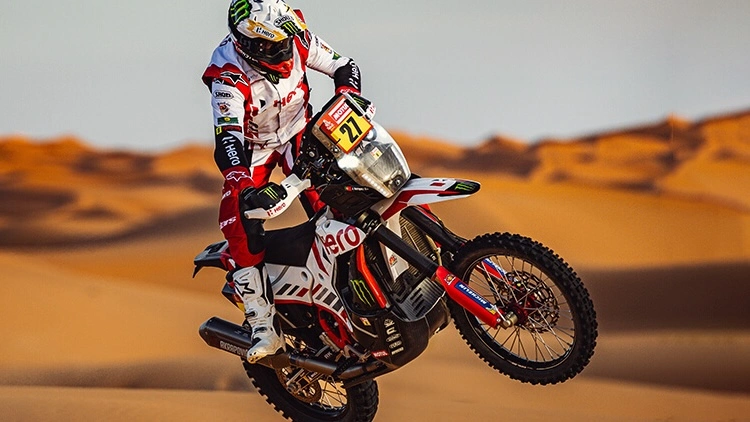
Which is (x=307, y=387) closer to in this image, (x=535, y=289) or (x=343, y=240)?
(x=343, y=240)

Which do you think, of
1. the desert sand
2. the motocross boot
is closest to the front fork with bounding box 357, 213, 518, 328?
the motocross boot

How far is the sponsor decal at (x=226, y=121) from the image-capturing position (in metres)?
4.98

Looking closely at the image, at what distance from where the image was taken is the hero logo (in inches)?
181

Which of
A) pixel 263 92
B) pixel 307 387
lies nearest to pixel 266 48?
pixel 263 92

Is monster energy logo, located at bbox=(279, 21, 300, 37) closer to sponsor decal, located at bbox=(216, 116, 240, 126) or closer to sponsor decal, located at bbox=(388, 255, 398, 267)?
sponsor decal, located at bbox=(216, 116, 240, 126)

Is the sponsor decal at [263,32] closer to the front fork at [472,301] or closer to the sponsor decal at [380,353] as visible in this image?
the front fork at [472,301]

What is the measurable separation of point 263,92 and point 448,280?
4.89 feet

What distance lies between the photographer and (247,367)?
5.85 metres

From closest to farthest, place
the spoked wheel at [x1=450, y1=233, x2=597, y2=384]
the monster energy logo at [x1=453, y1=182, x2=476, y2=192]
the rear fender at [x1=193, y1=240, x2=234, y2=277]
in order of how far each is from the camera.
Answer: the monster energy logo at [x1=453, y1=182, x2=476, y2=192] < the spoked wheel at [x1=450, y1=233, x2=597, y2=384] < the rear fender at [x1=193, y1=240, x2=234, y2=277]

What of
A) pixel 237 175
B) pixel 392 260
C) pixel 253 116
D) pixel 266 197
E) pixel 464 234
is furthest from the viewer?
pixel 464 234

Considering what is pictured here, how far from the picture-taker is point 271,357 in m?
5.29

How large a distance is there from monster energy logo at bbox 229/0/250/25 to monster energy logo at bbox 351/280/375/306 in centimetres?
136

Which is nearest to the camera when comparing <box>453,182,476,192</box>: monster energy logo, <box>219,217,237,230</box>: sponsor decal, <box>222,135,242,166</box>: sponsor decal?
<box>453,182,476,192</box>: monster energy logo

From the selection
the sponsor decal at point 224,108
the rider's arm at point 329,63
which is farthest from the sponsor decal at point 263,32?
the rider's arm at point 329,63
